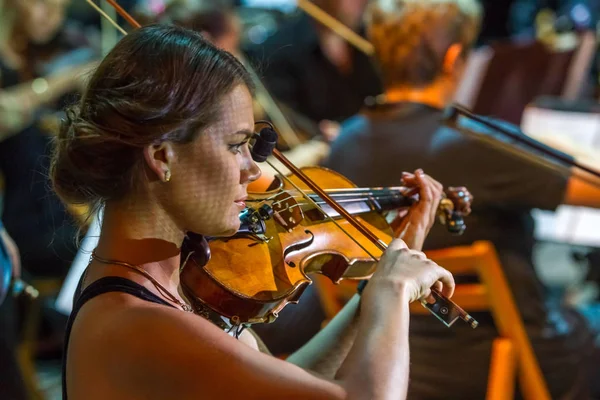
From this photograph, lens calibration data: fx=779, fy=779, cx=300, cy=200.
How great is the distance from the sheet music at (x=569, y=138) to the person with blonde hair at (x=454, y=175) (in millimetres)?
140

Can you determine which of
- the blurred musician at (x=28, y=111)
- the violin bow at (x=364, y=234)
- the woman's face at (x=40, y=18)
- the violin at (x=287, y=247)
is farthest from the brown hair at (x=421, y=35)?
the woman's face at (x=40, y=18)

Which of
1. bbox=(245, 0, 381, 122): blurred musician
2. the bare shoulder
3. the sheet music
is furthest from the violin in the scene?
bbox=(245, 0, 381, 122): blurred musician

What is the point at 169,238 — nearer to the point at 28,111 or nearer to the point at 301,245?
the point at 301,245

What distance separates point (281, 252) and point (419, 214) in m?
0.26

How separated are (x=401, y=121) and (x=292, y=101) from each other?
166 cm

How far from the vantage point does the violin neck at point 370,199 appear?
1136 mm

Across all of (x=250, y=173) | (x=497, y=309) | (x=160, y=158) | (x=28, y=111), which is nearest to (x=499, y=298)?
(x=497, y=309)

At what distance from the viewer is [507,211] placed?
1627mm

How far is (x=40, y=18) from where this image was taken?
104 inches

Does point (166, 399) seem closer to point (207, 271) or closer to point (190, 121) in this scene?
point (207, 271)

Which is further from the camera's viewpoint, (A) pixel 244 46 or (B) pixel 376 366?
(A) pixel 244 46

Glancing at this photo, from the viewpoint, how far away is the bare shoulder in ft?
2.56

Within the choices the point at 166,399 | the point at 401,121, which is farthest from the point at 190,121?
the point at 401,121

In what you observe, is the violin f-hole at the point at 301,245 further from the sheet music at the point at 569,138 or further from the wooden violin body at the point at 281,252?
the sheet music at the point at 569,138
